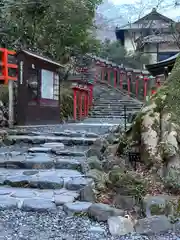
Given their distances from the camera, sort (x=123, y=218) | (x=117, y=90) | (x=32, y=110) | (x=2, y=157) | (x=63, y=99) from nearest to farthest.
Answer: (x=123, y=218) < (x=2, y=157) < (x=32, y=110) < (x=63, y=99) < (x=117, y=90)

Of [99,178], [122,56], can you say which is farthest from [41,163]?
[122,56]

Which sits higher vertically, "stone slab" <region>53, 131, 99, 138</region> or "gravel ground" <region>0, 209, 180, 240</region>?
"stone slab" <region>53, 131, 99, 138</region>

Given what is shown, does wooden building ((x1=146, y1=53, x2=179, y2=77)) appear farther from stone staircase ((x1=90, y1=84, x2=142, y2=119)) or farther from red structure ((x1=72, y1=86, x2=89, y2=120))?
stone staircase ((x1=90, y1=84, x2=142, y2=119))

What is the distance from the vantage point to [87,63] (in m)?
23.3

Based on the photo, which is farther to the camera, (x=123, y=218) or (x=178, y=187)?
(x=178, y=187)

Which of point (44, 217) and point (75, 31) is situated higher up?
point (75, 31)

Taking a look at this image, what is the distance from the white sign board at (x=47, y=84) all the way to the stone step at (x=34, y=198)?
6914mm

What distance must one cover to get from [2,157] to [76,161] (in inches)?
60.5

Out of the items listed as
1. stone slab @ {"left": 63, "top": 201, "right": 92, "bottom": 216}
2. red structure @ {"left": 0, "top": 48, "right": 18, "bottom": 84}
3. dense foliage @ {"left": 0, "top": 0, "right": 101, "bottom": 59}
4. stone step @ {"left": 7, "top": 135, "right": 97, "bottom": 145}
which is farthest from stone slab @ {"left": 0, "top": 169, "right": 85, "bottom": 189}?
dense foliage @ {"left": 0, "top": 0, "right": 101, "bottom": 59}

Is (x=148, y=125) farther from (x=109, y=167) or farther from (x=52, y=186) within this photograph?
(x=52, y=186)

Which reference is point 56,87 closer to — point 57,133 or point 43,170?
point 57,133

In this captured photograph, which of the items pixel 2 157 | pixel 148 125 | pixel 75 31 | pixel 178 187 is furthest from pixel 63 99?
pixel 178 187

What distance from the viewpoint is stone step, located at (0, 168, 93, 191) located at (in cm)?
468

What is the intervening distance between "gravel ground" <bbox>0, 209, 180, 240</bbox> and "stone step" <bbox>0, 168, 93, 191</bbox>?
33.5 inches
